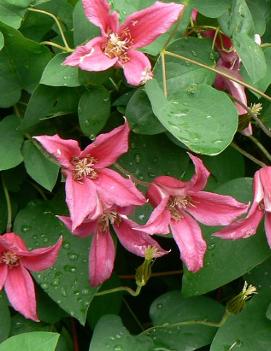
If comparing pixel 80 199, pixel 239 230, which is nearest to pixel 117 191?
pixel 80 199

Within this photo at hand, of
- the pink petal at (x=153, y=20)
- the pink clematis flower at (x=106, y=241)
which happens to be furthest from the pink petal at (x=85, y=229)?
the pink petal at (x=153, y=20)

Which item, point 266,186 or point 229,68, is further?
point 229,68

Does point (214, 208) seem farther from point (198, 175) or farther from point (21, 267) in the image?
point (21, 267)

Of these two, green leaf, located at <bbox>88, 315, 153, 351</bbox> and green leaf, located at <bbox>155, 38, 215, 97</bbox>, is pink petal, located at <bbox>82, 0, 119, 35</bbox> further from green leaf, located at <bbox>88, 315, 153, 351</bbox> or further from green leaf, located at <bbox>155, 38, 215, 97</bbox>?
green leaf, located at <bbox>88, 315, 153, 351</bbox>

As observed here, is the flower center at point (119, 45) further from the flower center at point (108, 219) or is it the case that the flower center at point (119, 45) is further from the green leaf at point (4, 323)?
the green leaf at point (4, 323)

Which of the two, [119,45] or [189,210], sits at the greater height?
[119,45]

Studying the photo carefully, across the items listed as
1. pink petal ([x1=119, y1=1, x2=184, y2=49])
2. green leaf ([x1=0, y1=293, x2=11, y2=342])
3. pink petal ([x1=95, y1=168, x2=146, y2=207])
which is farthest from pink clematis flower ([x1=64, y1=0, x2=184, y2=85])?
green leaf ([x1=0, y1=293, x2=11, y2=342])

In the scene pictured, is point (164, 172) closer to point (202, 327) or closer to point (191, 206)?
point (191, 206)
